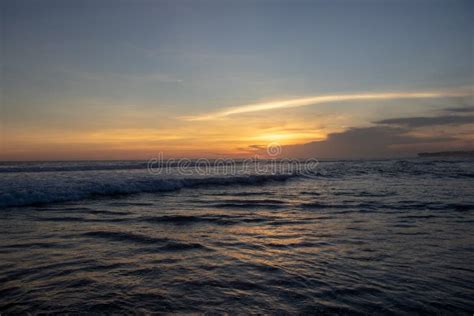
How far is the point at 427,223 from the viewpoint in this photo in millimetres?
8008

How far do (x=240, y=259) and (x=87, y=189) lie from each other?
459 inches

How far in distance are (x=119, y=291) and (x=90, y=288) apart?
1.44ft

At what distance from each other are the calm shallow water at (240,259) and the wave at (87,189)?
1237mm

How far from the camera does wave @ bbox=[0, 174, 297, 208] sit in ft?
38.7

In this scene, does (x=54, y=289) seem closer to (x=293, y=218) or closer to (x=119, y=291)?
(x=119, y=291)

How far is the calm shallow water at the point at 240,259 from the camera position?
3721 millimetres

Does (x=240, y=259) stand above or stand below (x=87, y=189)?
below

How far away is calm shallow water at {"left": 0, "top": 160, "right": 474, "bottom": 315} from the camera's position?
12.2ft

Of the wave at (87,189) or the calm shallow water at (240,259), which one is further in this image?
the wave at (87,189)

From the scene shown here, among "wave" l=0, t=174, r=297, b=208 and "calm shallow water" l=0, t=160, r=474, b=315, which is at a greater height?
"wave" l=0, t=174, r=297, b=208

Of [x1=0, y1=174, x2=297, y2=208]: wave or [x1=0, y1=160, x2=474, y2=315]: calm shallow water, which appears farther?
[x1=0, y1=174, x2=297, y2=208]: wave

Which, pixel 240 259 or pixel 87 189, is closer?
pixel 240 259

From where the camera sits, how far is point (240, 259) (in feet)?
17.6

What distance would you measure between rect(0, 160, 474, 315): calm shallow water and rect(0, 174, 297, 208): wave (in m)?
1.24
